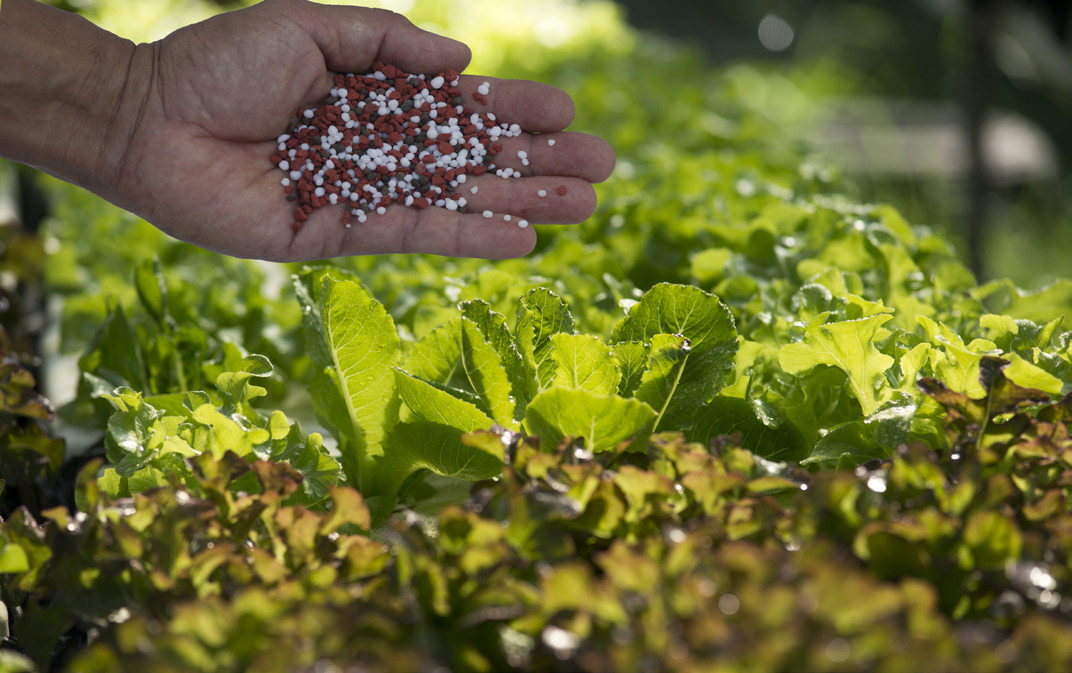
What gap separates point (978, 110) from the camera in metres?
A: 4.25

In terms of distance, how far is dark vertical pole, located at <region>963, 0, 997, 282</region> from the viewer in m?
4.06

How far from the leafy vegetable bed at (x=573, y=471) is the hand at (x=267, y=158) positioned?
0.43 feet

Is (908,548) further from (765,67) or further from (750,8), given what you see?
(750,8)

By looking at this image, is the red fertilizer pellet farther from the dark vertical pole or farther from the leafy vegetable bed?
the dark vertical pole

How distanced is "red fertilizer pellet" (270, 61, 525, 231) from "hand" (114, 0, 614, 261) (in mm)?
28

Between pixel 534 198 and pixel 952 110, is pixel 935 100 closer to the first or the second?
pixel 952 110

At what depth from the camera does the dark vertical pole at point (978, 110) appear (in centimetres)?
406

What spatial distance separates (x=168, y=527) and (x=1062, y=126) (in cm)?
942

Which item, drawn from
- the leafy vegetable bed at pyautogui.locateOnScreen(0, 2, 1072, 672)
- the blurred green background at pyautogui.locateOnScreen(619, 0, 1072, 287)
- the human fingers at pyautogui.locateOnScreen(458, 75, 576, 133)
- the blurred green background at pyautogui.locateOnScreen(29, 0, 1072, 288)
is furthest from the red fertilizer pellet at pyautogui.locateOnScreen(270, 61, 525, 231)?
the blurred green background at pyautogui.locateOnScreen(29, 0, 1072, 288)

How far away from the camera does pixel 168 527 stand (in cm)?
89

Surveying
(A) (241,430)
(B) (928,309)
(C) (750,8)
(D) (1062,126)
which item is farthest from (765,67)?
(A) (241,430)

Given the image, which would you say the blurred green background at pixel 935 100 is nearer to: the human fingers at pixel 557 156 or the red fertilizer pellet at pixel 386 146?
the human fingers at pixel 557 156

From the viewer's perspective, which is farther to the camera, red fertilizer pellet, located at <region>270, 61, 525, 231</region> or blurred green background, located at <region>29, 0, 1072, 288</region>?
blurred green background, located at <region>29, 0, 1072, 288</region>

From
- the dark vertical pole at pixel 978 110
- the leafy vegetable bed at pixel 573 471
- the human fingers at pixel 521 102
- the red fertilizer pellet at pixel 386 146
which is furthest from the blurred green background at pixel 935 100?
the red fertilizer pellet at pixel 386 146
